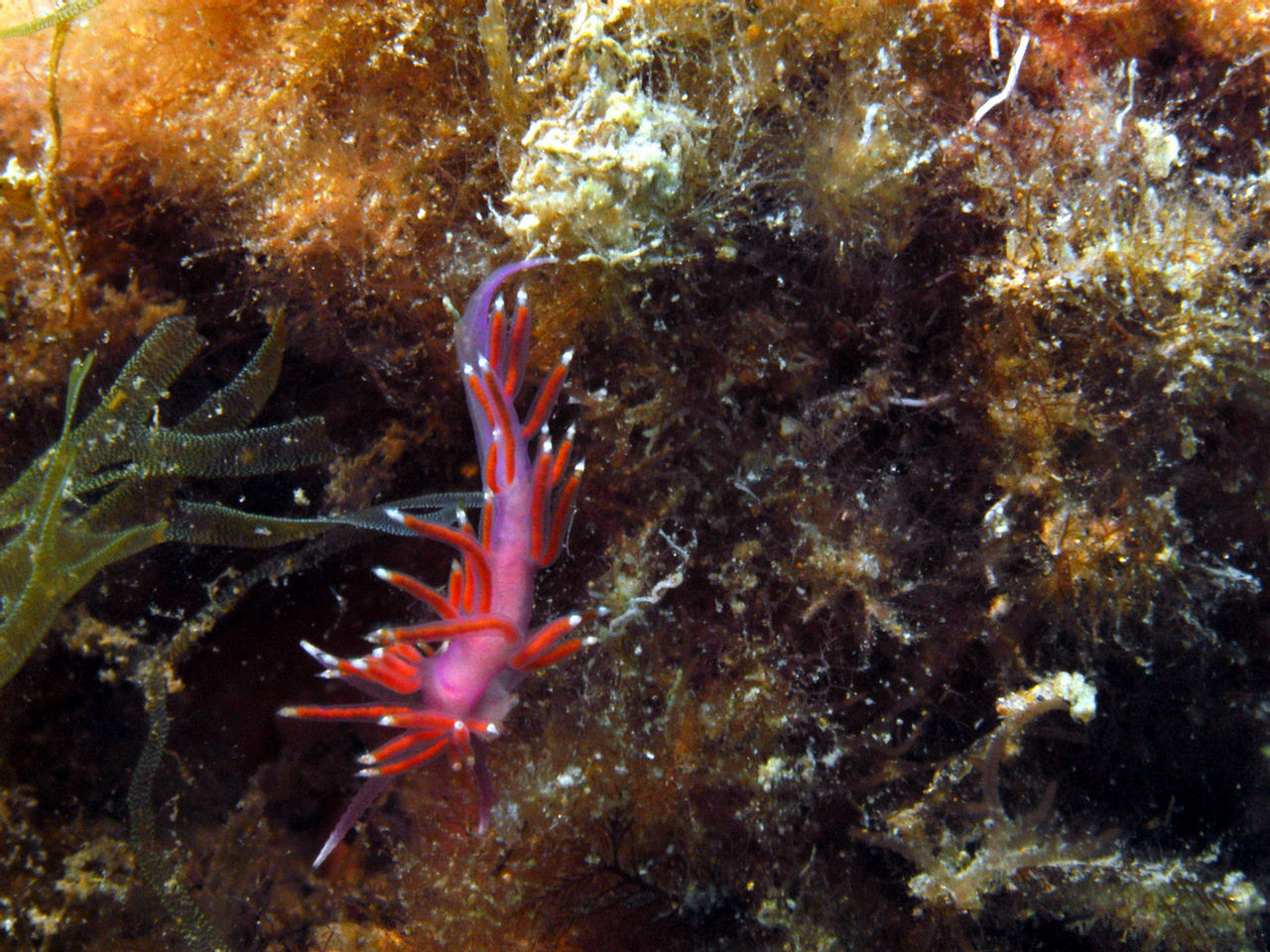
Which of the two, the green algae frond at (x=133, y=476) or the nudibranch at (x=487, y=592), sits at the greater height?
the green algae frond at (x=133, y=476)

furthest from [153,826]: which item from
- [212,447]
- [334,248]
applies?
[334,248]

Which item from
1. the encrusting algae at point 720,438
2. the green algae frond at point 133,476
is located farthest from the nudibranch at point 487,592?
the green algae frond at point 133,476

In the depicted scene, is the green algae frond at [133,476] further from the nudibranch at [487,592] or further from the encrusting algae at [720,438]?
the nudibranch at [487,592]

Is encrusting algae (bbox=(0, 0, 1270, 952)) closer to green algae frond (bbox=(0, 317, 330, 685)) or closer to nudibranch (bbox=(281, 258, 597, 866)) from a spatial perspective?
green algae frond (bbox=(0, 317, 330, 685))

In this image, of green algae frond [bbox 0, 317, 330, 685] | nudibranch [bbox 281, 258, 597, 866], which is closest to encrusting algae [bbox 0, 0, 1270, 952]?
green algae frond [bbox 0, 317, 330, 685]

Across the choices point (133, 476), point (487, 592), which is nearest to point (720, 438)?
point (487, 592)

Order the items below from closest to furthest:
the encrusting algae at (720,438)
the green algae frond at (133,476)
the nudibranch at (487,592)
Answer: the encrusting algae at (720,438), the nudibranch at (487,592), the green algae frond at (133,476)

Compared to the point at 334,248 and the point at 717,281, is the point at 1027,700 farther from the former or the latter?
the point at 334,248

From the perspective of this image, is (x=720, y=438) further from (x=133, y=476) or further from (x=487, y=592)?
(x=133, y=476)
